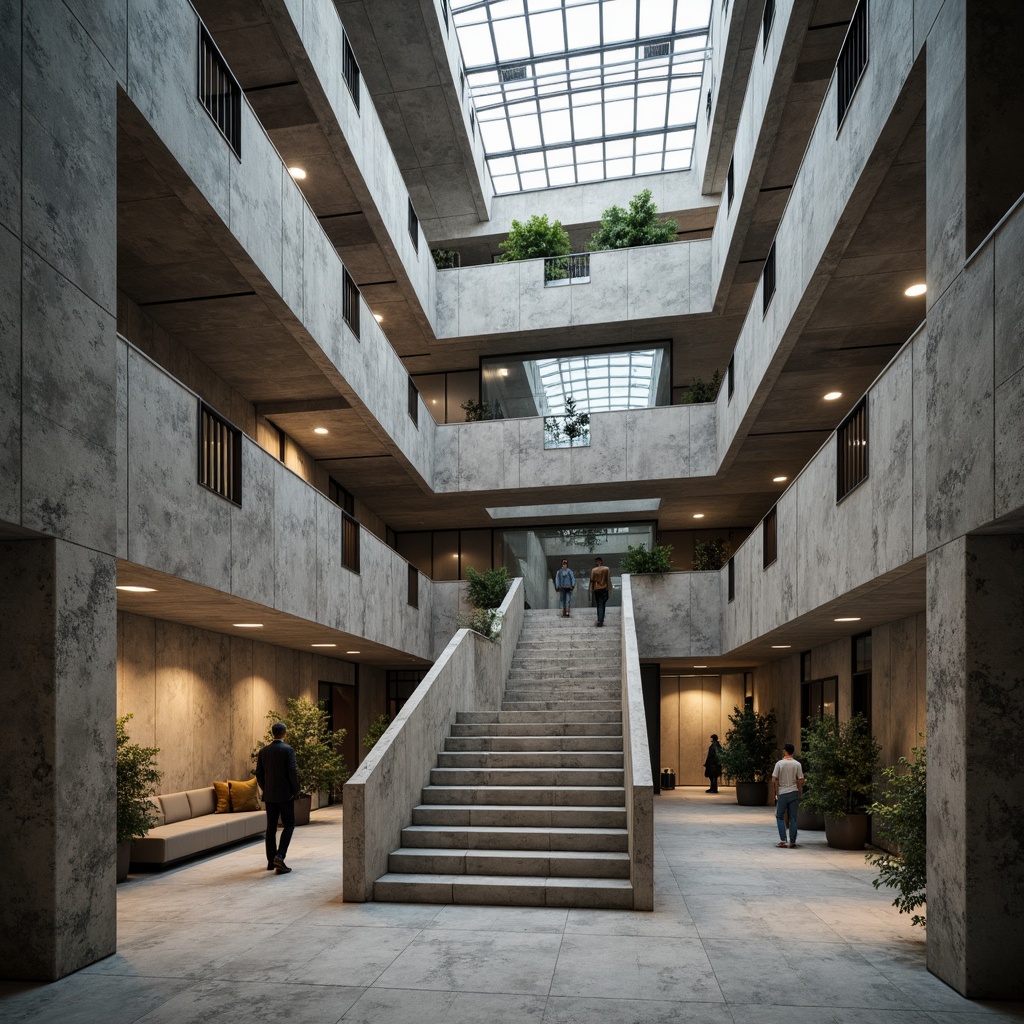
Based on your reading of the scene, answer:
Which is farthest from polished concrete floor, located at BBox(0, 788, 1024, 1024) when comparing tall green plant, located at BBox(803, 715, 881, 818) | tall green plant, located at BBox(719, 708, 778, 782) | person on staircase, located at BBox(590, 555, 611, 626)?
tall green plant, located at BBox(719, 708, 778, 782)

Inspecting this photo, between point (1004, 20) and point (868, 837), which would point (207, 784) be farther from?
point (1004, 20)

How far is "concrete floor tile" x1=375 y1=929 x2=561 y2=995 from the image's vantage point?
258 inches

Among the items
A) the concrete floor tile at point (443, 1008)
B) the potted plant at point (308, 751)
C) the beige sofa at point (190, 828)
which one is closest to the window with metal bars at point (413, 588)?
the potted plant at point (308, 751)

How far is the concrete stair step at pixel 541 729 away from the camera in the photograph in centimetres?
1259

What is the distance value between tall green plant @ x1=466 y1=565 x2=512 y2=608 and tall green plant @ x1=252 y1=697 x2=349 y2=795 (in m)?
5.58

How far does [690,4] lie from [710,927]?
1761cm

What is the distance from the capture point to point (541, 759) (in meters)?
11.8

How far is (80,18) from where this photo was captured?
691cm

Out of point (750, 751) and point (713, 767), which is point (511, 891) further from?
point (713, 767)

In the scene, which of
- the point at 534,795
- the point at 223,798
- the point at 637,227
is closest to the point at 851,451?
the point at 534,795

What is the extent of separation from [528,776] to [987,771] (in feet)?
20.8

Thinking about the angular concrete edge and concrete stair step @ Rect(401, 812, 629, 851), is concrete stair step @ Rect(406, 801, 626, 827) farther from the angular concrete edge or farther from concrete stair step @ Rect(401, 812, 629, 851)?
A: the angular concrete edge

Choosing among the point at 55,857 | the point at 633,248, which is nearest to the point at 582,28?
the point at 633,248

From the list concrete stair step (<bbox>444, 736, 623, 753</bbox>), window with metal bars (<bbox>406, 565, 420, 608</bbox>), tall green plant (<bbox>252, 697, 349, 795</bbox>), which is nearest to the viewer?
concrete stair step (<bbox>444, 736, 623, 753</bbox>)
